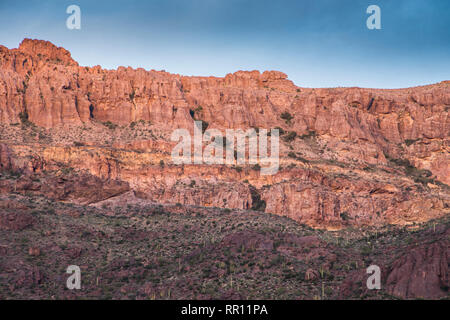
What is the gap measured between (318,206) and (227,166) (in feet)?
47.9

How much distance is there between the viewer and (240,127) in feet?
360

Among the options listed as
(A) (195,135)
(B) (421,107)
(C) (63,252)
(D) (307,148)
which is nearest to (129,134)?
(A) (195,135)

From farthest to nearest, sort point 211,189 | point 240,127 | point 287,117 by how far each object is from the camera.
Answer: point 287,117 → point 240,127 → point 211,189

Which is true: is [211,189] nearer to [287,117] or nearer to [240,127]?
[240,127]

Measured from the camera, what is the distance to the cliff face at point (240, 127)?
300ft

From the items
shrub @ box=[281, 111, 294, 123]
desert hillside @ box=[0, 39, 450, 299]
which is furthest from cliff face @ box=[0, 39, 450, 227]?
shrub @ box=[281, 111, 294, 123]

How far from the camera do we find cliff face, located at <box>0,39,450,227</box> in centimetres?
9131

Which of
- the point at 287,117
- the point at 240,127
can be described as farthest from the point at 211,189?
the point at 287,117

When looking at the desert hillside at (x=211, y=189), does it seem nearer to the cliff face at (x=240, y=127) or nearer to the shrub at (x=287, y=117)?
the cliff face at (x=240, y=127)

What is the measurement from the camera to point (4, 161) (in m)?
88.2

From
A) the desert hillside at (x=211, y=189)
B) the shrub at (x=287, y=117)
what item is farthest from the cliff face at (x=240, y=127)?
the shrub at (x=287, y=117)

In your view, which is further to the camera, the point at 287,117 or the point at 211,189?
the point at 287,117

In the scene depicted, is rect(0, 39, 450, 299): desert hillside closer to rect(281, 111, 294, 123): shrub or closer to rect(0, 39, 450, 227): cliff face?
rect(0, 39, 450, 227): cliff face

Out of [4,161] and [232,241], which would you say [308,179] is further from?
[4,161]
